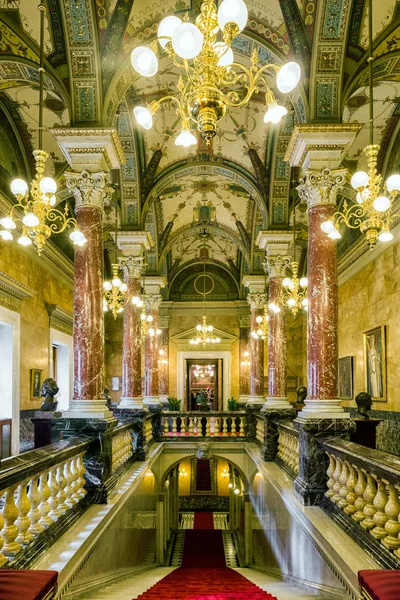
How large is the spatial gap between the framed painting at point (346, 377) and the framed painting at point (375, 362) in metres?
1.54

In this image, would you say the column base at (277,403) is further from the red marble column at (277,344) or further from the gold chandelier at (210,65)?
the gold chandelier at (210,65)

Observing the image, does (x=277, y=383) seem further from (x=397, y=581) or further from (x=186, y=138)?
(x=397, y=581)

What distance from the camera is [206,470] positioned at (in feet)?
76.6

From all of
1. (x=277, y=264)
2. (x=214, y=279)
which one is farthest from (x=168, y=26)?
(x=214, y=279)

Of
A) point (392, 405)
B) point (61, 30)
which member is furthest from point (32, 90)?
point (392, 405)

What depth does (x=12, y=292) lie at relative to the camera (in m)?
11.3

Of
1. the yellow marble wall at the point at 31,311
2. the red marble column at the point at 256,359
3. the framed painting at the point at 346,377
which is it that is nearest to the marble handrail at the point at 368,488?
the yellow marble wall at the point at 31,311

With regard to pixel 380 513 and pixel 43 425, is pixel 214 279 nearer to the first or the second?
pixel 43 425

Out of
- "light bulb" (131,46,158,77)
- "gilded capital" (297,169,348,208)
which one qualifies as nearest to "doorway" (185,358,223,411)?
Answer: "gilded capital" (297,169,348,208)

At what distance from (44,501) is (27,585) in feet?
7.62

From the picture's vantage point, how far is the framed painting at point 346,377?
1474cm

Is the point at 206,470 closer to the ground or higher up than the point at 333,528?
closer to the ground

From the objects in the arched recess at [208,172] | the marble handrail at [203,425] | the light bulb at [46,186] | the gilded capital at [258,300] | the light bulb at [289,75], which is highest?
the arched recess at [208,172]

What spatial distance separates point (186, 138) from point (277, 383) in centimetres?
761
